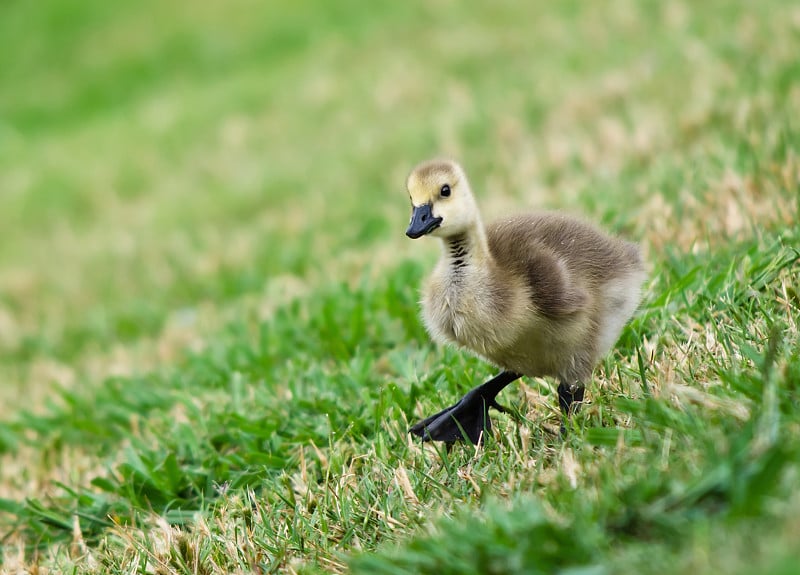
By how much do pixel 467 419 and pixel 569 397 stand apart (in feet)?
1.49

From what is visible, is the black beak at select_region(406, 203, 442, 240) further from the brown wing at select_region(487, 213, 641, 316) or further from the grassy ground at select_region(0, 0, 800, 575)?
the grassy ground at select_region(0, 0, 800, 575)

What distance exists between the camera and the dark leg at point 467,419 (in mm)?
4059

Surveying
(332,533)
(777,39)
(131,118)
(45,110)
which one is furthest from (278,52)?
(332,533)

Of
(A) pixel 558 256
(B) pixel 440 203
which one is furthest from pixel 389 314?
(B) pixel 440 203

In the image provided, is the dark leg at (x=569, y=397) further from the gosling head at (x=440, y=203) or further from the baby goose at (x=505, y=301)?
the gosling head at (x=440, y=203)

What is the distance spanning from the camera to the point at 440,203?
4016 mm

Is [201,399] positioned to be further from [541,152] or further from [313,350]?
[541,152]

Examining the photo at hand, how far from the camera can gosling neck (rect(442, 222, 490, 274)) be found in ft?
13.4

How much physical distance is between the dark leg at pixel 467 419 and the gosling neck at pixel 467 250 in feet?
1.73

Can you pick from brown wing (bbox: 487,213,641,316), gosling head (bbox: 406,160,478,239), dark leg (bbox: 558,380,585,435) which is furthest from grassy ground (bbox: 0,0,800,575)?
gosling head (bbox: 406,160,478,239)

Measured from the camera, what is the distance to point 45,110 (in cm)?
1759

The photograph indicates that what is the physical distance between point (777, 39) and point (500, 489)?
6461 millimetres

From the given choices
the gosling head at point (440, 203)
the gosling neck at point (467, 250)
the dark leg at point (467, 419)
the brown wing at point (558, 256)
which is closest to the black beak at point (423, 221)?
the gosling head at point (440, 203)

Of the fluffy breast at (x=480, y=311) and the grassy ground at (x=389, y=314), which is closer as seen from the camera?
the grassy ground at (x=389, y=314)
